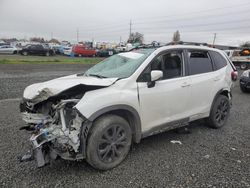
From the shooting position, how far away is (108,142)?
3.11m

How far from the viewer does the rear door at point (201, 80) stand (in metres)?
4.18

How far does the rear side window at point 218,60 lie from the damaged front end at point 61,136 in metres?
3.33

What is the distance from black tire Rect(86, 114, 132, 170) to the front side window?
0.91m

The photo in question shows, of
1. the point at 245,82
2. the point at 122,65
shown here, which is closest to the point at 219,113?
the point at 122,65

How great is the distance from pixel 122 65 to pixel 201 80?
164 centimetres

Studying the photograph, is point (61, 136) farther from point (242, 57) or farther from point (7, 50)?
point (7, 50)

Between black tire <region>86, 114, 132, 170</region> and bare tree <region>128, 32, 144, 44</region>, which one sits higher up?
bare tree <region>128, 32, 144, 44</region>

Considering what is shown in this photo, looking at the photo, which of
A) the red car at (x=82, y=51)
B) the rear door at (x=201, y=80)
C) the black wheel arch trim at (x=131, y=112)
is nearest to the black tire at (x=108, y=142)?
the black wheel arch trim at (x=131, y=112)

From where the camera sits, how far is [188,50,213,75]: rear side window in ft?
14.0

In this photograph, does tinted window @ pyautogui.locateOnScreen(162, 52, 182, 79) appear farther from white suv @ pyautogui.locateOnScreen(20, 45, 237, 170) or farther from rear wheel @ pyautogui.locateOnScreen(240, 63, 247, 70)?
rear wheel @ pyautogui.locateOnScreen(240, 63, 247, 70)

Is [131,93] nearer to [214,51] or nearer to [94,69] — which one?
[94,69]

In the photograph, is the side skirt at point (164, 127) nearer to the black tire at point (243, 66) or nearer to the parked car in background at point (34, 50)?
the black tire at point (243, 66)

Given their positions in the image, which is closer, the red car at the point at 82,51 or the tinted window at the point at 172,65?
the tinted window at the point at 172,65

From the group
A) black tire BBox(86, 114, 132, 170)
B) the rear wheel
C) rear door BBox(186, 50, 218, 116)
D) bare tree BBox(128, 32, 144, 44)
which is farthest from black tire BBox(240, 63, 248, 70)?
bare tree BBox(128, 32, 144, 44)
